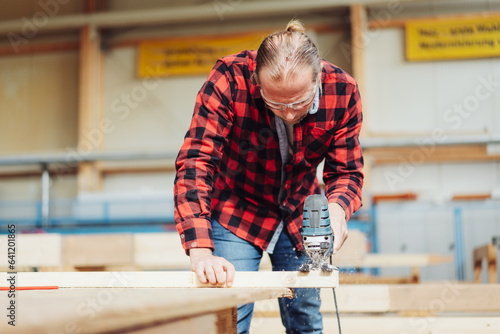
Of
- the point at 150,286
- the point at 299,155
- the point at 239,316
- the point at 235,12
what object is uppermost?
the point at 235,12

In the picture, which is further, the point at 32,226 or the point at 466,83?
the point at 466,83

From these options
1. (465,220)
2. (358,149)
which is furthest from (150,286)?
(465,220)

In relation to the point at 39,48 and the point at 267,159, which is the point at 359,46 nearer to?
the point at 39,48

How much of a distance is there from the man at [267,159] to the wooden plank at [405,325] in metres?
0.38

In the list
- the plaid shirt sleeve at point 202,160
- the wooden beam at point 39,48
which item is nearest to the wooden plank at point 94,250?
the plaid shirt sleeve at point 202,160

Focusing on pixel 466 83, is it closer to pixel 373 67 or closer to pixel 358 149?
pixel 373 67

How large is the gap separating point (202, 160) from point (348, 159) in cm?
49

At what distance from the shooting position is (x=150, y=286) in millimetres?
1522

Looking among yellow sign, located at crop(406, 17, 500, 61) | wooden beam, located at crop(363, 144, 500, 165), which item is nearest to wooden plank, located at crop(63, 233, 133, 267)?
wooden beam, located at crop(363, 144, 500, 165)

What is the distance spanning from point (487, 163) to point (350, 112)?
490cm

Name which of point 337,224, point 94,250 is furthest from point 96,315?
point 94,250

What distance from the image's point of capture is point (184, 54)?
6.86 m

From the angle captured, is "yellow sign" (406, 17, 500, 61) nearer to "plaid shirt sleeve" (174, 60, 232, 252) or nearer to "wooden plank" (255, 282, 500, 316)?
"wooden plank" (255, 282, 500, 316)

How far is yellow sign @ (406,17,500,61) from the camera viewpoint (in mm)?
6203
